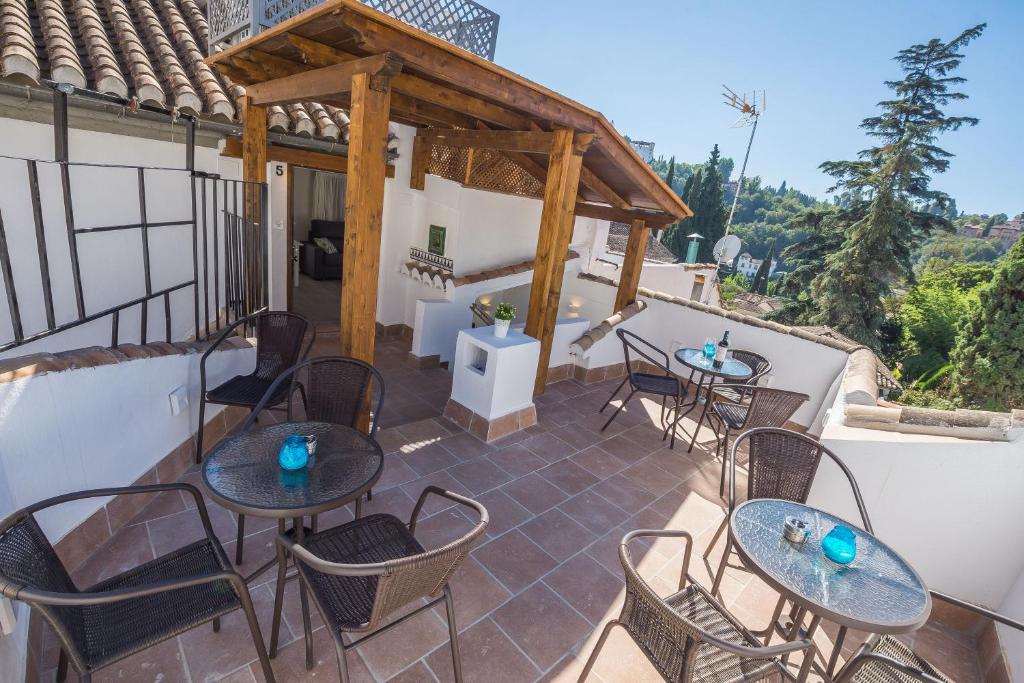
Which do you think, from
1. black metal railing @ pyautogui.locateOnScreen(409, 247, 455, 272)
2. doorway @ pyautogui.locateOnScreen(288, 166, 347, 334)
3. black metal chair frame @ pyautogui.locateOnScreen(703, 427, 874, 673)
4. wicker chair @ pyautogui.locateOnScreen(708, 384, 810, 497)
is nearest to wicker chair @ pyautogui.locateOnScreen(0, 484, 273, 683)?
black metal chair frame @ pyautogui.locateOnScreen(703, 427, 874, 673)

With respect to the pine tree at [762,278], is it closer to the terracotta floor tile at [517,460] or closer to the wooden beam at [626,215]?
the wooden beam at [626,215]

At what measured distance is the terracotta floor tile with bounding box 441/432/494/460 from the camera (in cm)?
391

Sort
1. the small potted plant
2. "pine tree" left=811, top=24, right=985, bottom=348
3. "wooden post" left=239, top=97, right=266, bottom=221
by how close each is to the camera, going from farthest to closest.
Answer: "pine tree" left=811, top=24, right=985, bottom=348 < "wooden post" left=239, top=97, right=266, bottom=221 < the small potted plant

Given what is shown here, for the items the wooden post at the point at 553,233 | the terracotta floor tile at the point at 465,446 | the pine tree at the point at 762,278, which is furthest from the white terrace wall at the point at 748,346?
the pine tree at the point at 762,278

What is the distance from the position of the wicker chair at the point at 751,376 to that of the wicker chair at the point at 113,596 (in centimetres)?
416

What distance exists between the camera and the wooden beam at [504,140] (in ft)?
14.4

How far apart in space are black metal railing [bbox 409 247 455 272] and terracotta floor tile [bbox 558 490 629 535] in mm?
3500

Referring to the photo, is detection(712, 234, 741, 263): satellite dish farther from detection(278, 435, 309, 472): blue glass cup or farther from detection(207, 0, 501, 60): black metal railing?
detection(278, 435, 309, 472): blue glass cup

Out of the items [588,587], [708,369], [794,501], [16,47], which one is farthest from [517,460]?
[16,47]

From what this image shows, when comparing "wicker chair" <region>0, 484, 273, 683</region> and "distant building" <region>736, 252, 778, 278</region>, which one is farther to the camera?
"distant building" <region>736, 252, 778, 278</region>

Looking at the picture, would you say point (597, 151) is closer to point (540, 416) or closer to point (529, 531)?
point (540, 416)

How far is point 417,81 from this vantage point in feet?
11.1

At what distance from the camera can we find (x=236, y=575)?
1564mm

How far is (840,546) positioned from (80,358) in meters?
3.65
